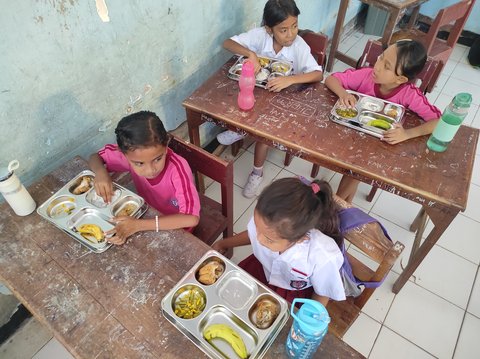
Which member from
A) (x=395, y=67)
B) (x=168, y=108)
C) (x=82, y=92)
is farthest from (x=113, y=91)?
(x=395, y=67)

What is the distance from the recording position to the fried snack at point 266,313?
106 centimetres

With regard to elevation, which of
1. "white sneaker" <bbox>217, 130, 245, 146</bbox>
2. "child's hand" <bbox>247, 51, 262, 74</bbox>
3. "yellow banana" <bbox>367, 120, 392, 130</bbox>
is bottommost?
"white sneaker" <bbox>217, 130, 245, 146</bbox>

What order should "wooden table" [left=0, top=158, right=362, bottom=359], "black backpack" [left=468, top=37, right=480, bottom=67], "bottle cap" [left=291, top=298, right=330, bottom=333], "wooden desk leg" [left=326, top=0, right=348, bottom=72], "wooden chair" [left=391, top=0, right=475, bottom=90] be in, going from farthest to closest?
"black backpack" [left=468, top=37, right=480, bottom=67] → "wooden desk leg" [left=326, top=0, right=348, bottom=72] → "wooden chair" [left=391, top=0, right=475, bottom=90] → "wooden table" [left=0, top=158, right=362, bottom=359] → "bottle cap" [left=291, top=298, right=330, bottom=333]

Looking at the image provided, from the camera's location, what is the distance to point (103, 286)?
115 cm

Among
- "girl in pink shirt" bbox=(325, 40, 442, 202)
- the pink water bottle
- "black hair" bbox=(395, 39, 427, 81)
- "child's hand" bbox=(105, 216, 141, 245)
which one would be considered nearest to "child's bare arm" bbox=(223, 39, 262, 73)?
the pink water bottle

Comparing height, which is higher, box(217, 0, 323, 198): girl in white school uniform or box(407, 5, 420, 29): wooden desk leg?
box(217, 0, 323, 198): girl in white school uniform

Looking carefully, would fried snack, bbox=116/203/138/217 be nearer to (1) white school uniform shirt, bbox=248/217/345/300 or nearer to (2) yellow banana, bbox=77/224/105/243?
(2) yellow banana, bbox=77/224/105/243

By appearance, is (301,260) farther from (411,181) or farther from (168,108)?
(168,108)

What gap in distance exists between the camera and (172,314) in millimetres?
1048

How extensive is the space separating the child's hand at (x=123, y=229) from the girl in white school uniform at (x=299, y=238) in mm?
472

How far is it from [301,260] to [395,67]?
4.08 ft

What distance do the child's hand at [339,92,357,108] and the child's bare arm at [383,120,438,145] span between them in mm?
298

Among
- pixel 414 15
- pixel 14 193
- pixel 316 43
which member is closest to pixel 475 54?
pixel 414 15

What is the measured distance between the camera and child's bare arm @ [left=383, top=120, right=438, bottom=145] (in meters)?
1.68
